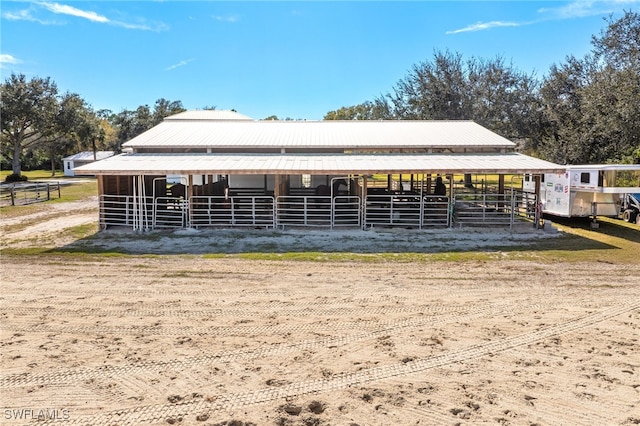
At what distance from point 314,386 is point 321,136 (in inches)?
657

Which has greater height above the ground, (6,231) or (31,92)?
(31,92)

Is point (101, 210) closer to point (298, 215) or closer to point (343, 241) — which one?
point (298, 215)

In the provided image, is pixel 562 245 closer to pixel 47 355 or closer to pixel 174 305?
pixel 174 305

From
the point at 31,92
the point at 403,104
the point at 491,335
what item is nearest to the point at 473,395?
the point at 491,335

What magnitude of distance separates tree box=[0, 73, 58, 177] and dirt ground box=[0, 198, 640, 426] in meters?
34.4

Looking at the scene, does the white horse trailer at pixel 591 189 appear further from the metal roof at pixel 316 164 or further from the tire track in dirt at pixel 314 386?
the tire track in dirt at pixel 314 386

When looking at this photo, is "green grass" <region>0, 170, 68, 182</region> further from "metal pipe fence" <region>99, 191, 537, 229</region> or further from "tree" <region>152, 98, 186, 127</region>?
"metal pipe fence" <region>99, 191, 537, 229</region>

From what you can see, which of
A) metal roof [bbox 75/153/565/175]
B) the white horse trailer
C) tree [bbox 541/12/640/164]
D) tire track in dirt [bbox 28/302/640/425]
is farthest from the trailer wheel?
tire track in dirt [bbox 28/302/640/425]

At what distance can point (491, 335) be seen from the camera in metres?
6.26

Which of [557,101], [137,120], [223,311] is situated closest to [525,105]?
[557,101]

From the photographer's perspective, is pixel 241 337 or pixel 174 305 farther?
pixel 174 305

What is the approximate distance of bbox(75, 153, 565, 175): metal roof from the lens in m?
14.7

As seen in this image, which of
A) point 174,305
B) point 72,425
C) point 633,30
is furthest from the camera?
point 633,30

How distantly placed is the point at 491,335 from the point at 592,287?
3.83 m
